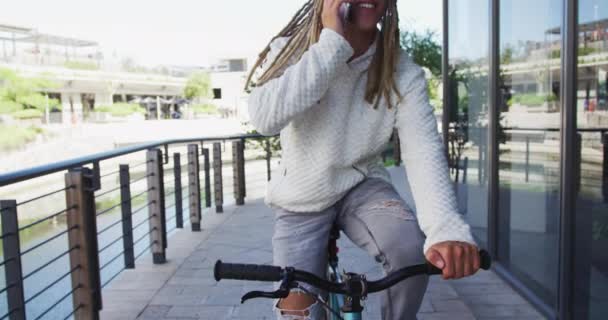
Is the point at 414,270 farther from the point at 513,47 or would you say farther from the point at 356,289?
the point at 513,47

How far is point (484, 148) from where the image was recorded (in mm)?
4875

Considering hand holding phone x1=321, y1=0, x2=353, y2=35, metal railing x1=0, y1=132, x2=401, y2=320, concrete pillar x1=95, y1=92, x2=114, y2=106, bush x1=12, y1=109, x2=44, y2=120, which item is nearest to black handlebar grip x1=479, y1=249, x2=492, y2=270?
hand holding phone x1=321, y1=0, x2=353, y2=35

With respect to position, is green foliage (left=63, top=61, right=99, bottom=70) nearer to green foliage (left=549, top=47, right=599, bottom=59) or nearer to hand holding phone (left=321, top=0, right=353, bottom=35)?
green foliage (left=549, top=47, right=599, bottom=59)

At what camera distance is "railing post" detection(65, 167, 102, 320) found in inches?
126

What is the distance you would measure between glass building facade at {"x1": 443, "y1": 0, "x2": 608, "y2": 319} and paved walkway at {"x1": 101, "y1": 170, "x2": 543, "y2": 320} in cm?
21

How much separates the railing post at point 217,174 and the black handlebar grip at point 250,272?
19.0 ft

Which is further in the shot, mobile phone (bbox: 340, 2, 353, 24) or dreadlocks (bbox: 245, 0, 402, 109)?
dreadlocks (bbox: 245, 0, 402, 109)

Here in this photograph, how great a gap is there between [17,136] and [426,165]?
46.7 metres

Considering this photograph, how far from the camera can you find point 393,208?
156 cm

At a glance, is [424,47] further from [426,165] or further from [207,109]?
[207,109]

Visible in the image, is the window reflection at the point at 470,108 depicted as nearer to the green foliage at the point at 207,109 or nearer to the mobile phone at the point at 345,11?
the mobile phone at the point at 345,11

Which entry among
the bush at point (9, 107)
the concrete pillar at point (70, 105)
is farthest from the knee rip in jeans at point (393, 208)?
the concrete pillar at point (70, 105)

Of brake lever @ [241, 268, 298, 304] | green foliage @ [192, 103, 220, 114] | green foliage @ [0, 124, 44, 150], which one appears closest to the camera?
brake lever @ [241, 268, 298, 304]

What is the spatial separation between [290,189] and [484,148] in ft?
11.5
